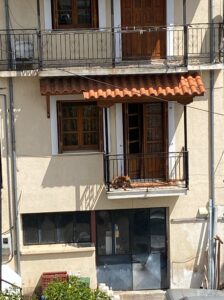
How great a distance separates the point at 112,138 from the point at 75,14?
3331 millimetres

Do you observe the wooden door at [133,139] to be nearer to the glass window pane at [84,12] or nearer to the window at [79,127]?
the window at [79,127]

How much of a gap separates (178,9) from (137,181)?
181 inches

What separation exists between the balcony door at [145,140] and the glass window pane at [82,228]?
1719 mm

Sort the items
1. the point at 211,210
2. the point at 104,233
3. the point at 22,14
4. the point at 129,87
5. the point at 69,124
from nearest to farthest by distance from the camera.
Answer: the point at 129,87, the point at 22,14, the point at 69,124, the point at 211,210, the point at 104,233

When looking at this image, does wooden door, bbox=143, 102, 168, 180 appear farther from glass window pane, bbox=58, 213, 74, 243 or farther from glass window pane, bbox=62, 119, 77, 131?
glass window pane, bbox=58, 213, 74, 243

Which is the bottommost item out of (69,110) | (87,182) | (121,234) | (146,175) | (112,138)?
(121,234)

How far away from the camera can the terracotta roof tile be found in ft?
48.5

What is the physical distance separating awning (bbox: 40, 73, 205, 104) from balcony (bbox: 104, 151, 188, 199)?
1664 mm

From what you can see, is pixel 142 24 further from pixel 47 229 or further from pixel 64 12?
pixel 47 229

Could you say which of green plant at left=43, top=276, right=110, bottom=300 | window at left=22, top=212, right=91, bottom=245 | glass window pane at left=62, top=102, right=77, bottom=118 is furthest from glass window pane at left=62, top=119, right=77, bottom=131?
green plant at left=43, top=276, right=110, bottom=300

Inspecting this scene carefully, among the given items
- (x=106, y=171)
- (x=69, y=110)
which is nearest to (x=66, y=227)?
(x=106, y=171)

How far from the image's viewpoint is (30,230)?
1655 centimetres

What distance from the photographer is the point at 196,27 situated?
15641 millimetres

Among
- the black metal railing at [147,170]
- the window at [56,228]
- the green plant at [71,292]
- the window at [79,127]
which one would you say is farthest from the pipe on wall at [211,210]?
the green plant at [71,292]
